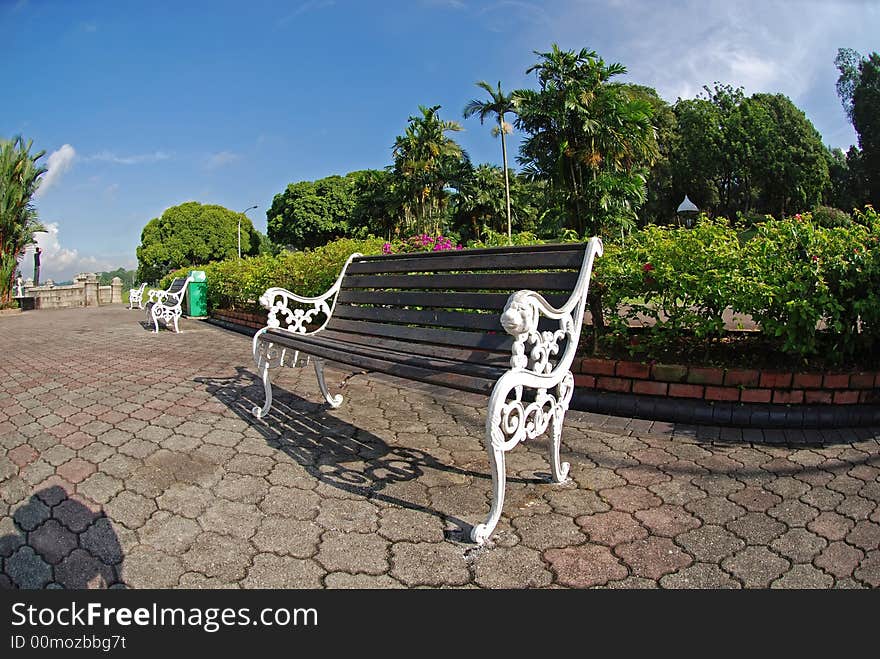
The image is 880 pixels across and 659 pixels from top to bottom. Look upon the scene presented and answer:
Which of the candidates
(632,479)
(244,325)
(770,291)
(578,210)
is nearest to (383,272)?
(632,479)

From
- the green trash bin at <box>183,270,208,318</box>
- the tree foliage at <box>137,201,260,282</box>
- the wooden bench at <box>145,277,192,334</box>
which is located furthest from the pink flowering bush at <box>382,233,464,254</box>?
the tree foliage at <box>137,201,260,282</box>

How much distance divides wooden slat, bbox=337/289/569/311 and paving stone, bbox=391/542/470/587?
4.31 ft

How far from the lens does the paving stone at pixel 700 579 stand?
1.84 meters

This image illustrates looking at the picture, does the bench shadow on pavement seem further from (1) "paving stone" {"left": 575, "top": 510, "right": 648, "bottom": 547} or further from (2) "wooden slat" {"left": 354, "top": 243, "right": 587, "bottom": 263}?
(2) "wooden slat" {"left": 354, "top": 243, "right": 587, "bottom": 263}

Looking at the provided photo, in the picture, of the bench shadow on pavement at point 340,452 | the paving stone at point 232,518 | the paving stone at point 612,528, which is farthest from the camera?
the bench shadow on pavement at point 340,452

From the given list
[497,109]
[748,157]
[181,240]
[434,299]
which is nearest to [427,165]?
[497,109]

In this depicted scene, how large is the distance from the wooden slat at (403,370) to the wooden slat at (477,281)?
A: 27.8 inches

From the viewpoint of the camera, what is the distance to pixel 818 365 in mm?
3477

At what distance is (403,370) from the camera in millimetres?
2674

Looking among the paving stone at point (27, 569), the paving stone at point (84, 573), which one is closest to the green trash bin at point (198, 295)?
the paving stone at point (27, 569)

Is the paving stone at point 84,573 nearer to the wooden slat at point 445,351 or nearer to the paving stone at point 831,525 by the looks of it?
the wooden slat at point 445,351

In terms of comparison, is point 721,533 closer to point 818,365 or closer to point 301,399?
point 818,365

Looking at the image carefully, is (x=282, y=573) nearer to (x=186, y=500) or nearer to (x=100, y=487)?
(x=186, y=500)

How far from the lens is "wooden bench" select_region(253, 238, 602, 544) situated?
2186 mm
